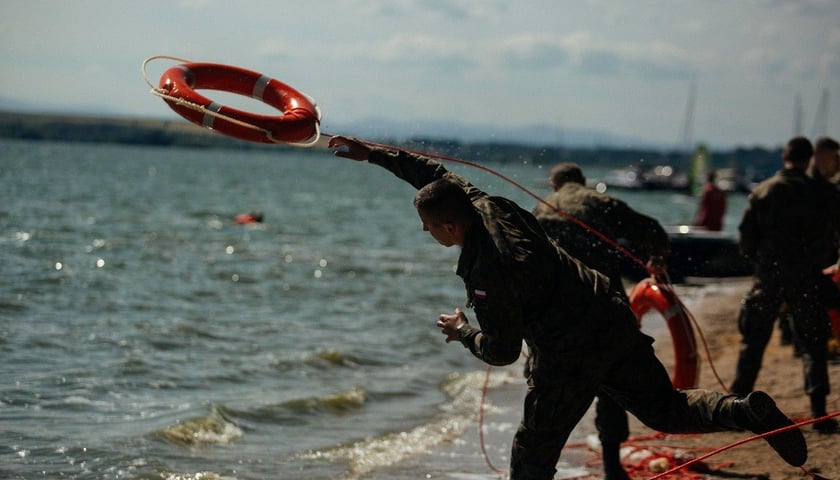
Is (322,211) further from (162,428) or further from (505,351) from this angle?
(505,351)

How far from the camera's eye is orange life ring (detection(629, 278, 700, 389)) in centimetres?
718

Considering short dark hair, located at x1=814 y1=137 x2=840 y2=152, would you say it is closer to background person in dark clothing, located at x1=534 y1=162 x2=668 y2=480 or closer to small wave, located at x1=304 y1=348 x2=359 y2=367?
background person in dark clothing, located at x1=534 y1=162 x2=668 y2=480

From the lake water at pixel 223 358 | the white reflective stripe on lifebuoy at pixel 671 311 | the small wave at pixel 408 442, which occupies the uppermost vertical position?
the white reflective stripe on lifebuoy at pixel 671 311

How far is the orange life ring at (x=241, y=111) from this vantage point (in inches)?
232

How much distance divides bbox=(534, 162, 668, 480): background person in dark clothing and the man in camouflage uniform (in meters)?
1.45

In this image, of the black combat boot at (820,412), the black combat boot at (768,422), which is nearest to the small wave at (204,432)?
the black combat boot at (820,412)

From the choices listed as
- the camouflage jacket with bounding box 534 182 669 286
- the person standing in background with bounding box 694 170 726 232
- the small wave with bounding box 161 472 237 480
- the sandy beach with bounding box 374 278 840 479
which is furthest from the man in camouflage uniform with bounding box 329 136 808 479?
the person standing in background with bounding box 694 170 726 232

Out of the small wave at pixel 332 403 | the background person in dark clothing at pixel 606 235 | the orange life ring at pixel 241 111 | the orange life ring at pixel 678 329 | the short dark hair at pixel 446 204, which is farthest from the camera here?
the small wave at pixel 332 403

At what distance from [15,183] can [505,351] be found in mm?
47903

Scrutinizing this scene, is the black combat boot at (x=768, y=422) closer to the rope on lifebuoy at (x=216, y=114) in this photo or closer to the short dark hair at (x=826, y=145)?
the rope on lifebuoy at (x=216, y=114)

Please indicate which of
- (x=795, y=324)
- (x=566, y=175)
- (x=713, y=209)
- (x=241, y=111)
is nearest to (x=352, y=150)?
(x=241, y=111)

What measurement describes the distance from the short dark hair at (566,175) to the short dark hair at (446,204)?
2.58m

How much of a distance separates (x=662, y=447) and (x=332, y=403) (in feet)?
11.7

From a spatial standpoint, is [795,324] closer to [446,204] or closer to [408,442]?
[408,442]
